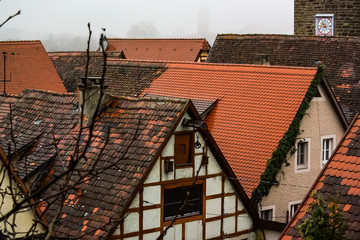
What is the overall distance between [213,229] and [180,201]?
38.9 inches

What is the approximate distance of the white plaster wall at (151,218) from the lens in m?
13.4

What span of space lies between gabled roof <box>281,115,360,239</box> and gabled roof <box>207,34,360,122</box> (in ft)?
47.7

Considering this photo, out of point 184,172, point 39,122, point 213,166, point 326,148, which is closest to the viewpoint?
point 184,172

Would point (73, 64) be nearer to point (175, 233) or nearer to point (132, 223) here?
point (175, 233)

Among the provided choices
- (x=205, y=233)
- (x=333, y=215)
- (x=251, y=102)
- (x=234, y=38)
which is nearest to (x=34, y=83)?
(x=234, y=38)

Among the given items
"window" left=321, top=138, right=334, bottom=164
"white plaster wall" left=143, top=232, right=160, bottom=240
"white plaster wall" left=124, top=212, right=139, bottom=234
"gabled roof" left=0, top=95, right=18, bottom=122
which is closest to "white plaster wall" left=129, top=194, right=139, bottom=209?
"white plaster wall" left=124, top=212, right=139, bottom=234

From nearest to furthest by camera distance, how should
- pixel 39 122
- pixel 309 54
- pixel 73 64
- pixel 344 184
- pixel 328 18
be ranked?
pixel 344 184
pixel 39 122
pixel 309 54
pixel 328 18
pixel 73 64

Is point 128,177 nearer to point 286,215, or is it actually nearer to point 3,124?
point 3,124

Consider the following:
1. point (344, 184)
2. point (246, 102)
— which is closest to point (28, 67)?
point (246, 102)

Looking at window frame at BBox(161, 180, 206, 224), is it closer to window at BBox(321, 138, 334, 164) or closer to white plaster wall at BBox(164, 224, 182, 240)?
white plaster wall at BBox(164, 224, 182, 240)

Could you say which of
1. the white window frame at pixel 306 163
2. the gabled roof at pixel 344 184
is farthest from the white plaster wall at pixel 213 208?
the gabled roof at pixel 344 184

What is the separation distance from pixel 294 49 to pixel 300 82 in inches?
370

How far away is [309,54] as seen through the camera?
28062 millimetres

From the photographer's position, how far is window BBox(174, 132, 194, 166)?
14.0 metres
